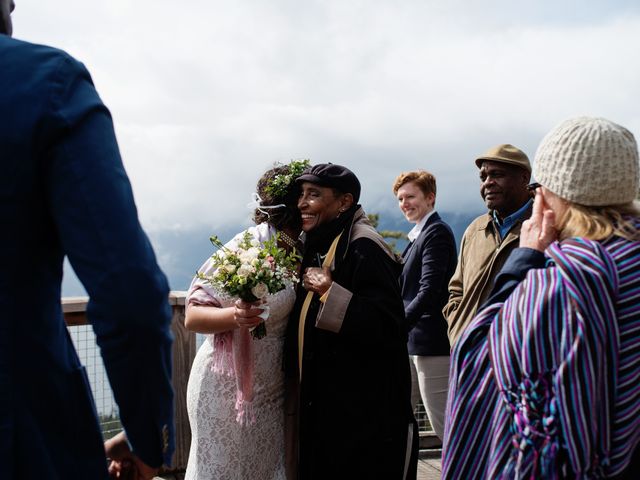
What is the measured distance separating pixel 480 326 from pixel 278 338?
6.49 feet

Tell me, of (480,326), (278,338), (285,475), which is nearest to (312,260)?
(278,338)

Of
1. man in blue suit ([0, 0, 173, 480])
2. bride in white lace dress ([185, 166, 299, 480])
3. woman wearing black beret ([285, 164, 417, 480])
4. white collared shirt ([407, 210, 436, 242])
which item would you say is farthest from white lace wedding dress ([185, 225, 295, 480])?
man in blue suit ([0, 0, 173, 480])

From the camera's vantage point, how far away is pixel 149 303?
1.54 m

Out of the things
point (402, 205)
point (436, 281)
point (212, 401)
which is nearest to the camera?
point (212, 401)

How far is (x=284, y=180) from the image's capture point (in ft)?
15.1

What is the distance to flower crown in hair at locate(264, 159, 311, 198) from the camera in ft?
15.1

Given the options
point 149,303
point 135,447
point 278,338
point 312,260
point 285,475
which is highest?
point 149,303

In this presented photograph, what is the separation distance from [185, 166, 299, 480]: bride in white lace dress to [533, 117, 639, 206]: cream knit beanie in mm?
2095

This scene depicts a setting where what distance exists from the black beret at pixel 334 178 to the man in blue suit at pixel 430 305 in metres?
1.81

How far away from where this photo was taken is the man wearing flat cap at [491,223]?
4926 mm

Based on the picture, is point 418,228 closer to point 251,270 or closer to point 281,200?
point 281,200

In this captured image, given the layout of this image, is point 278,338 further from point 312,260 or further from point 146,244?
point 146,244

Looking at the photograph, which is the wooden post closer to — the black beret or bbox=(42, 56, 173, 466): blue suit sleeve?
the black beret

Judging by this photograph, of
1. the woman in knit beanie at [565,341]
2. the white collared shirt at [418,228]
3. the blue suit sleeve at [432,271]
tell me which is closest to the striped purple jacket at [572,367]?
the woman in knit beanie at [565,341]
